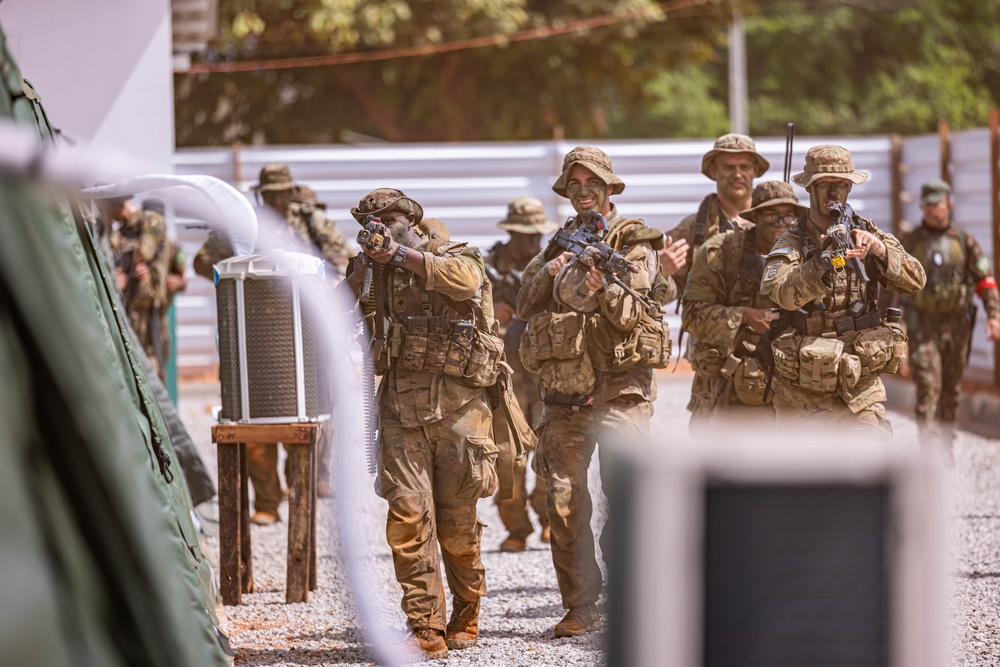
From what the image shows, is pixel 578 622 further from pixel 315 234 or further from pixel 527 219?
pixel 315 234

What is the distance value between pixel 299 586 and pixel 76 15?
5424 mm

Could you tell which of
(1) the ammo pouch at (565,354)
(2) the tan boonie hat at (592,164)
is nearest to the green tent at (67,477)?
(1) the ammo pouch at (565,354)

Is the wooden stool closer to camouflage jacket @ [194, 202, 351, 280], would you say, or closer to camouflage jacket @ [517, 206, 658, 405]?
camouflage jacket @ [517, 206, 658, 405]

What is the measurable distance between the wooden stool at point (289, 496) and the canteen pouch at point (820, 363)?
2.33 m

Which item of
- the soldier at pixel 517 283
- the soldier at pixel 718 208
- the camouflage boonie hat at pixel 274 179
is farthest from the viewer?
the camouflage boonie hat at pixel 274 179

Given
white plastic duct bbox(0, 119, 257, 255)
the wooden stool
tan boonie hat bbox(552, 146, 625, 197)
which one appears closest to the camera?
white plastic duct bbox(0, 119, 257, 255)

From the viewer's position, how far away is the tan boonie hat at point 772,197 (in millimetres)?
7547

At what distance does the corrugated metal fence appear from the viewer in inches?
645

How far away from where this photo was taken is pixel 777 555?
250cm

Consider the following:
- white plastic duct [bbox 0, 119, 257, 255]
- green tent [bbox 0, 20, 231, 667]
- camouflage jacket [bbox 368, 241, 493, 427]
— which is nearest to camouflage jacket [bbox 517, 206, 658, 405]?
camouflage jacket [bbox 368, 241, 493, 427]

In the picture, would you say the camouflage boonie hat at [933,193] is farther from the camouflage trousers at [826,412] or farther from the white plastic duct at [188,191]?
the white plastic duct at [188,191]

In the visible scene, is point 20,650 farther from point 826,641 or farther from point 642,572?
point 826,641

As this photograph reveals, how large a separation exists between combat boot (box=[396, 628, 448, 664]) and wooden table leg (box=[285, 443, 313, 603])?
3.66ft

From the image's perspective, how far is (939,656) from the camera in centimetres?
245
